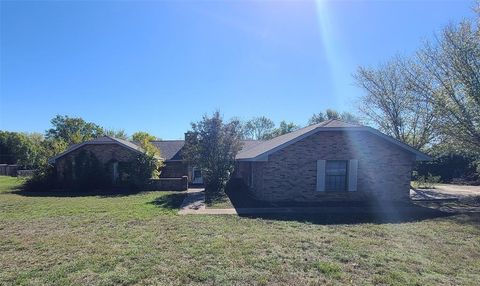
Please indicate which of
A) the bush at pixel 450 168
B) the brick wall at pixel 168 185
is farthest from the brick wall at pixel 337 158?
the bush at pixel 450 168

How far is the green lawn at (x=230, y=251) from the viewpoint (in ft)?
19.8

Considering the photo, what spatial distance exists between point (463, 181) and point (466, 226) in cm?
2350

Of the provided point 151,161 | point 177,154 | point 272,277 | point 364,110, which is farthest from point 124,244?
point 364,110

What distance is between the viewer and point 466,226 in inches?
421

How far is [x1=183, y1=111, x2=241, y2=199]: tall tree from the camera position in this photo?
22266 mm

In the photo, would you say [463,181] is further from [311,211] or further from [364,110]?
A: [311,211]

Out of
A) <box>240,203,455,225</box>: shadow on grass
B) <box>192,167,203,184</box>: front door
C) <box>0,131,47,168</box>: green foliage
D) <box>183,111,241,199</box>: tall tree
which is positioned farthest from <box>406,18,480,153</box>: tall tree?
<box>0,131,47,168</box>: green foliage

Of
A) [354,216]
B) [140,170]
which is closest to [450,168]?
[354,216]

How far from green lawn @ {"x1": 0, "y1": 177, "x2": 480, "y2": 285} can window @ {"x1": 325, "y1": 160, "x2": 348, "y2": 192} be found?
525cm

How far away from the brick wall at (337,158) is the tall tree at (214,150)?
6162 millimetres

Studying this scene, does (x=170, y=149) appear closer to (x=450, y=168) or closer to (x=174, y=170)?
(x=174, y=170)

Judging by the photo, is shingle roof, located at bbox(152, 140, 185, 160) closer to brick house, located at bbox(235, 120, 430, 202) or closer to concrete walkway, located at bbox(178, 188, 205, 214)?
concrete walkway, located at bbox(178, 188, 205, 214)

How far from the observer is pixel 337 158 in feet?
53.5

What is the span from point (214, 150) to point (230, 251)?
588 inches
